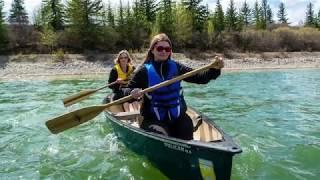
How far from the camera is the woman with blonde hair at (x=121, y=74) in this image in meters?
11.6

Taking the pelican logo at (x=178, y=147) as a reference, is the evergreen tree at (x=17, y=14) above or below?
above

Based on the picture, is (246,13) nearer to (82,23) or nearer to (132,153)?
(82,23)

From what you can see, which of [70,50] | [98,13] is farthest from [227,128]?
[98,13]

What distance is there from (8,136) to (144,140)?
5069mm

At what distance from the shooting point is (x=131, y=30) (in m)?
56.7

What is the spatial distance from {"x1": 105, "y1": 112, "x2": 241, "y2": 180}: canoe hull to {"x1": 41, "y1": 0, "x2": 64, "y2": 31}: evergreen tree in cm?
5081

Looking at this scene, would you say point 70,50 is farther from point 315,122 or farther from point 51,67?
point 315,122

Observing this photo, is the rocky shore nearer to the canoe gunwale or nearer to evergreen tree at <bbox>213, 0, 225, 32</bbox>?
evergreen tree at <bbox>213, 0, 225, 32</bbox>

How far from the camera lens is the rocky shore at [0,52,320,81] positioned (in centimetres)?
3825

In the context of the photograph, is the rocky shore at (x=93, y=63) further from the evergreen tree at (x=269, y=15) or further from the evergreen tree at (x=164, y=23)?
the evergreen tree at (x=269, y=15)

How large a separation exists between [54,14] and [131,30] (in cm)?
991

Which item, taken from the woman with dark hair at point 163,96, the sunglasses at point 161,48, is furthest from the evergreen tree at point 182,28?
the sunglasses at point 161,48

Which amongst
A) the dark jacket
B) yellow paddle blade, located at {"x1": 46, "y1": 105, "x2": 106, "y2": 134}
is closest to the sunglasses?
the dark jacket

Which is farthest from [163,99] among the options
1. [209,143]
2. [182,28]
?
[182,28]
